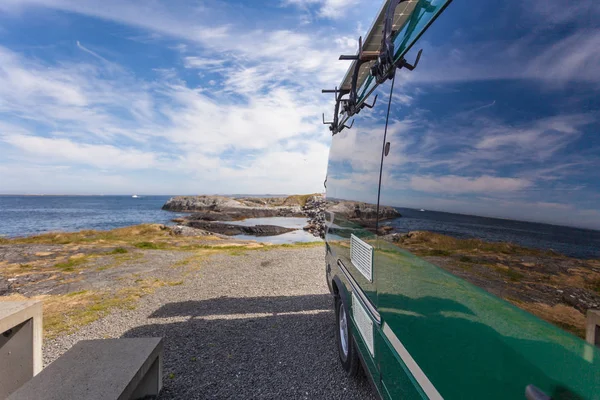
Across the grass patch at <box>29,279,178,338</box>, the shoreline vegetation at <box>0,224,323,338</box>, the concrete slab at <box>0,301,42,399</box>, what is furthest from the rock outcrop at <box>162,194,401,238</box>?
the shoreline vegetation at <box>0,224,323,338</box>

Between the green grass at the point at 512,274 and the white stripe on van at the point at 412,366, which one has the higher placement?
the green grass at the point at 512,274

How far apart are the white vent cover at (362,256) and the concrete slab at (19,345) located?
325cm

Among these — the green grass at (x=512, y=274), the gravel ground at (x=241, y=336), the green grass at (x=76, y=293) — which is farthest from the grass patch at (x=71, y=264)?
the green grass at (x=512, y=274)

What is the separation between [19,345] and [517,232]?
4393mm

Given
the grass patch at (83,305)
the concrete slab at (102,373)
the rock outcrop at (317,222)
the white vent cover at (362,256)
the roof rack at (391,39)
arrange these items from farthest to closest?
1. the rock outcrop at (317,222)
2. the grass patch at (83,305)
3. the concrete slab at (102,373)
4. the white vent cover at (362,256)
5. the roof rack at (391,39)

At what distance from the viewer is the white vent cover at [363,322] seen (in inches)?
92.0

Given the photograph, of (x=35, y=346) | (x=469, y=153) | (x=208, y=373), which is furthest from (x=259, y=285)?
(x=469, y=153)

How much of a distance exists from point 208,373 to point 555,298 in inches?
149

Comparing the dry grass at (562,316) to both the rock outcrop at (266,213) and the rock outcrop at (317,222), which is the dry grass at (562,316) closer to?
the rock outcrop at (266,213)

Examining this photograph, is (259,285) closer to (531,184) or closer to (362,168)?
(362,168)

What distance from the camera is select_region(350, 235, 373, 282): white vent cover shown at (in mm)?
2271

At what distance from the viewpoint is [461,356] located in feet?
4.00

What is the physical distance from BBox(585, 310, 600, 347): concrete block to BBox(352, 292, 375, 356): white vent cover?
158 centimetres

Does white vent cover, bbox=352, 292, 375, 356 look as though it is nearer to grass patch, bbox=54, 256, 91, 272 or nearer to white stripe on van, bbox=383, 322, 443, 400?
white stripe on van, bbox=383, 322, 443, 400
